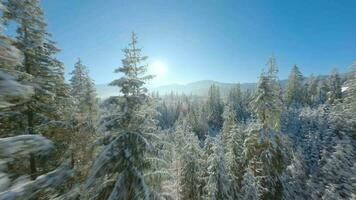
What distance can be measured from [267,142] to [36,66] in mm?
17931

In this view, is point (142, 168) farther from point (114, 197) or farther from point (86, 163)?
point (86, 163)

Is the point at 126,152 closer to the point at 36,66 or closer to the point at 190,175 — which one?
the point at 36,66

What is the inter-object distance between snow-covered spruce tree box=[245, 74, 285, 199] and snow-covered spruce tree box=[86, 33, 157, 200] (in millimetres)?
13713

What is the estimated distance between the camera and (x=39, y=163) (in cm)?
1166

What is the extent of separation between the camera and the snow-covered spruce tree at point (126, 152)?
353 inches

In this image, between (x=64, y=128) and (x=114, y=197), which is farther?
(x=64, y=128)

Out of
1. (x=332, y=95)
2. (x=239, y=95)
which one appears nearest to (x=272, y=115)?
(x=332, y=95)

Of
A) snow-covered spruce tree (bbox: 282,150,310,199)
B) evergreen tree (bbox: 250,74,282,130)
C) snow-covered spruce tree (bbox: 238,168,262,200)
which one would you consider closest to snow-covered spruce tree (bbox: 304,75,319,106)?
snow-covered spruce tree (bbox: 282,150,310,199)

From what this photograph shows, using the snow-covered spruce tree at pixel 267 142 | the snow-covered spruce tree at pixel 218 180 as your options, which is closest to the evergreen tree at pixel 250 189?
the snow-covered spruce tree at pixel 267 142

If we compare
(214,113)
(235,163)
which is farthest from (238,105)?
(235,163)

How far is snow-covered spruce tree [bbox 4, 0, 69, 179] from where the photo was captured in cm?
1028

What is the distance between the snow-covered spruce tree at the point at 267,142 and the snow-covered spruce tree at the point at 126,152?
13713 mm

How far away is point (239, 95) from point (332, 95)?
48.1 m

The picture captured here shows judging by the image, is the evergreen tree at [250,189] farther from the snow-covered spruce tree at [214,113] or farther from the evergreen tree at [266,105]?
the snow-covered spruce tree at [214,113]
